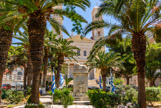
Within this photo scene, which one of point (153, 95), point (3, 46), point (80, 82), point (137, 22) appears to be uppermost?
point (137, 22)

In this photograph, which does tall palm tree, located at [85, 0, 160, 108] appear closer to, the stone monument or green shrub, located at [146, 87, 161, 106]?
green shrub, located at [146, 87, 161, 106]

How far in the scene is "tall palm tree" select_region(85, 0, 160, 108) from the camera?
11227mm

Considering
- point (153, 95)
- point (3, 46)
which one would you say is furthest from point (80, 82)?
point (3, 46)

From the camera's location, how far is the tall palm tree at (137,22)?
11.2m

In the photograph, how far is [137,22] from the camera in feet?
37.5

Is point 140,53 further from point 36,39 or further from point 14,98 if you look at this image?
point 14,98

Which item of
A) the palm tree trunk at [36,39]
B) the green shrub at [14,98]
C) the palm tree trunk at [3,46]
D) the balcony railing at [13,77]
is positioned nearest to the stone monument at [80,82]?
the green shrub at [14,98]

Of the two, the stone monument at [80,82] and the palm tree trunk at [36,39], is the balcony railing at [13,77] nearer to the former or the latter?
the stone monument at [80,82]

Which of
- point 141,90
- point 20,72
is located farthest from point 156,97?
point 20,72

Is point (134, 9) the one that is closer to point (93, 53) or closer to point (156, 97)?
point (93, 53)

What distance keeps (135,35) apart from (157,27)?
144cm

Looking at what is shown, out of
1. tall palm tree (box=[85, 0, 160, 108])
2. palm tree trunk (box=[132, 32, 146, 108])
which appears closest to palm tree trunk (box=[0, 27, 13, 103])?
tall palm tree (box=[85, 0, 160, 108])

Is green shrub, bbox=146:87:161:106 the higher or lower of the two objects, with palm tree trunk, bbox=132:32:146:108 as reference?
lower

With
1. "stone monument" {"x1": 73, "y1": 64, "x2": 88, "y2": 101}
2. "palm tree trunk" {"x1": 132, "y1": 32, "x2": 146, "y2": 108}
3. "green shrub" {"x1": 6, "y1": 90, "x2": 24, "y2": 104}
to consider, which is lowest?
"green shrub" {"x1": 6, "y1": 90, "x2": 24, "y2": 104}
